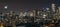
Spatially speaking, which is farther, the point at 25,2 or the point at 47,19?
the point at 25,2

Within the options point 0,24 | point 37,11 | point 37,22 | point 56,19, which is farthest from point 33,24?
point 0,24

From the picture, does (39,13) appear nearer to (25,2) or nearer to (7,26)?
(25,2)

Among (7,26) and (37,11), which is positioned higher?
(37,11)

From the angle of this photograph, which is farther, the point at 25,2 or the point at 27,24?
the point at 25,2

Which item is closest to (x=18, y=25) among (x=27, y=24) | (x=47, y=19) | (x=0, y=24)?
(x=27, y=24)

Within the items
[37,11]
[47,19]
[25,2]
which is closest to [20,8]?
[25,2]

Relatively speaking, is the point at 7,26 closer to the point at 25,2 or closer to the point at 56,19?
the point at 25,2

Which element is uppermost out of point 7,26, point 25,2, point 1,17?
point 25,2

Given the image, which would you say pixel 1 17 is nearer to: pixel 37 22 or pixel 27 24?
pixel 27 24

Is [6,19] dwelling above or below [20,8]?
below
